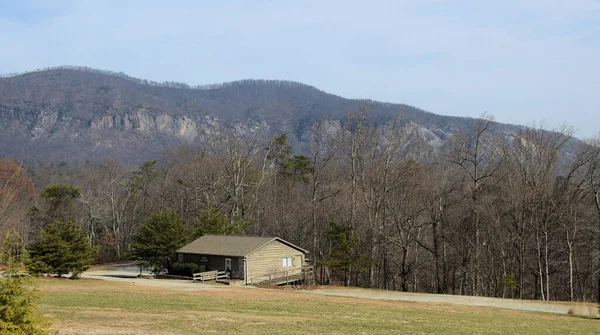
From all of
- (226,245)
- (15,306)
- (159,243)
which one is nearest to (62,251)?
(159,243)

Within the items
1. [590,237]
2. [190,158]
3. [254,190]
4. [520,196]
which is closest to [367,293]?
[520,196]

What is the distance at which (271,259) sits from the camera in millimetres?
44844

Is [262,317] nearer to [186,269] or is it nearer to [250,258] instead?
[250,258]

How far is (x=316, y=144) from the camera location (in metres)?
53.2

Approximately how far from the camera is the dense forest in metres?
41.3

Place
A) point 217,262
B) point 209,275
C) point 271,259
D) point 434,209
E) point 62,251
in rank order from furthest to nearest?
point 271,259
point 434,209
point 217,262
point 209,275
point 62,251

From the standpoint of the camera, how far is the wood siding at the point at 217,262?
1693 inches

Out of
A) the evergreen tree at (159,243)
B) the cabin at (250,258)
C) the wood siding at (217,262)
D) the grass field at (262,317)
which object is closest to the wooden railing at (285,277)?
the cabin at (250,258)

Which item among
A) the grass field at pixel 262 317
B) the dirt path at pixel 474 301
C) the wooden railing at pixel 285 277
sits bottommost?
the dirt path at pixel 474 301

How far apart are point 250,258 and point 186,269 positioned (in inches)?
245

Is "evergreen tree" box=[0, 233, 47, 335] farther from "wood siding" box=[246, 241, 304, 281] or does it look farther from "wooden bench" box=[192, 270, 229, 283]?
"wood siding" box=[246, 241, 304, 281]

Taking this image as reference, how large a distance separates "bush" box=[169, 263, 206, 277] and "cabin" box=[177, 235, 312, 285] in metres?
0.96

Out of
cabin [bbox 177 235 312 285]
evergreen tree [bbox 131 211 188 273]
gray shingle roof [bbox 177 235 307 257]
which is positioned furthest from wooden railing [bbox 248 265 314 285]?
evergreen tree [bbox 131 211 188 273]

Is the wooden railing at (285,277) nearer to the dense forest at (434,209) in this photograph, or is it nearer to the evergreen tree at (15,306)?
the dense forest at (434,209)
